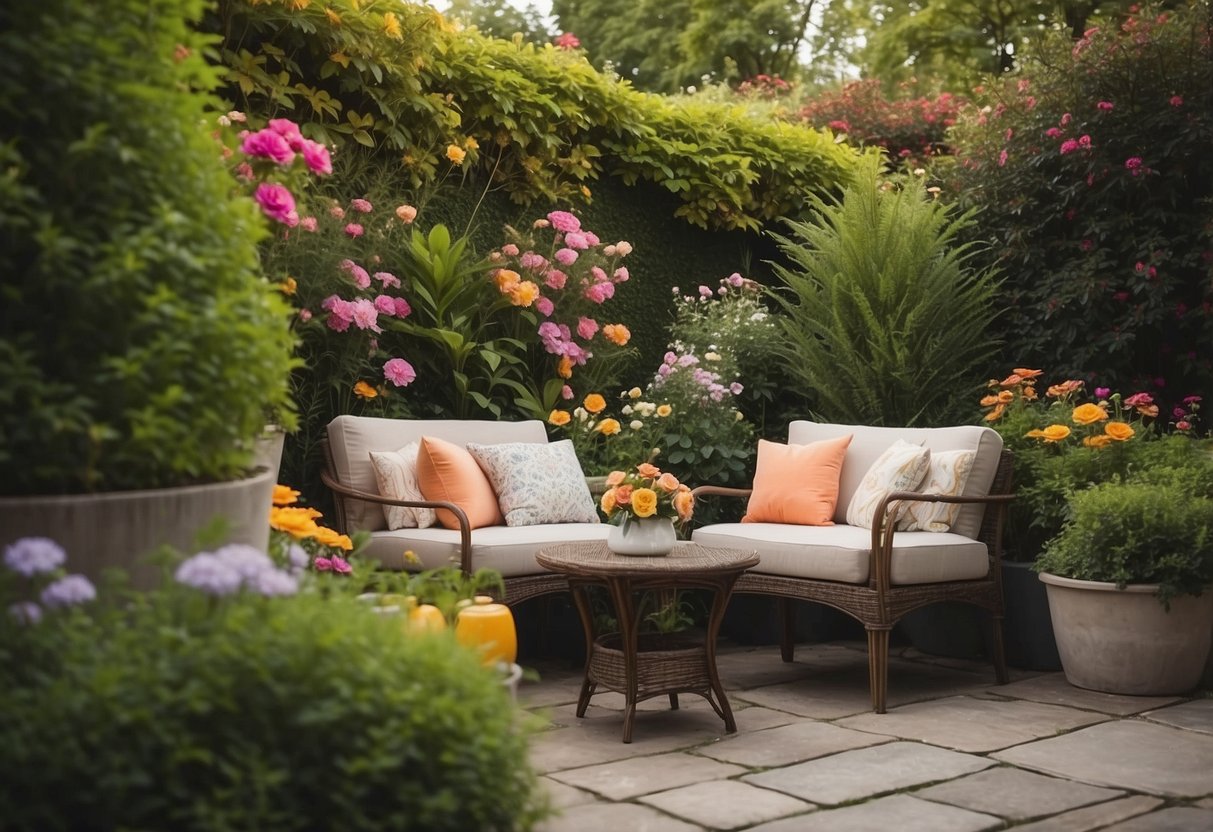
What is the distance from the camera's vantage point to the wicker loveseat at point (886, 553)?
4039mm

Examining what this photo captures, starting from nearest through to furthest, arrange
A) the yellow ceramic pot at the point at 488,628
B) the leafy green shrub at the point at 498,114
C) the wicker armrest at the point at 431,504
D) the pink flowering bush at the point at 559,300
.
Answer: the yellow ceramic pot at the point at 488,628 < the wicker armrest at the point at 431,504 < the leafy green shrub at the point at 498,114 < the pink flowering bush at the point at 559,300

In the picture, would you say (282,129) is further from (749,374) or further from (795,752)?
(749,374)

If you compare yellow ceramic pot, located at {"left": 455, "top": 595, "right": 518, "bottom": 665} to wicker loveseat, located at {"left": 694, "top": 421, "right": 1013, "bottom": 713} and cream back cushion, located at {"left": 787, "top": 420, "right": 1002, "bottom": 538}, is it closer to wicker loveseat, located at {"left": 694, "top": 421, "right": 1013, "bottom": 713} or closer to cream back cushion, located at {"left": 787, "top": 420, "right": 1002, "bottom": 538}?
wicker loveseat, located at {"left": 694, "top": 421, "right": 1013, "bottom": 713}

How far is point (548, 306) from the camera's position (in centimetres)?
514

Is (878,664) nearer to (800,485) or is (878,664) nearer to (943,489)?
(943,489)

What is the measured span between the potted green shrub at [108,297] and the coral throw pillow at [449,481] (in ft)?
8.11

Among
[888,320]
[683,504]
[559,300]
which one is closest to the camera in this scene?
[683,504]

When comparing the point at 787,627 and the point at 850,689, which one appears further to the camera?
the point at 787,627

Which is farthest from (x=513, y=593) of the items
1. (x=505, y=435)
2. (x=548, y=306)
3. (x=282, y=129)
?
(x=282, y=129)

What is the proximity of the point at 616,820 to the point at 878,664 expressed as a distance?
1.48 m

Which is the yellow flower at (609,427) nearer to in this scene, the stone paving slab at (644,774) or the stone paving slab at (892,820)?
the stone paving slab at (644,774)

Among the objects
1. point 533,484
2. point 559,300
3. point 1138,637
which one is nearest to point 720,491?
point 533,484

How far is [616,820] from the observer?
9.23ft

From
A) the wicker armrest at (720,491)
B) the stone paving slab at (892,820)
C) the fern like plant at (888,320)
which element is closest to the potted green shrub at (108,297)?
the stone paving slab at (892,820)
